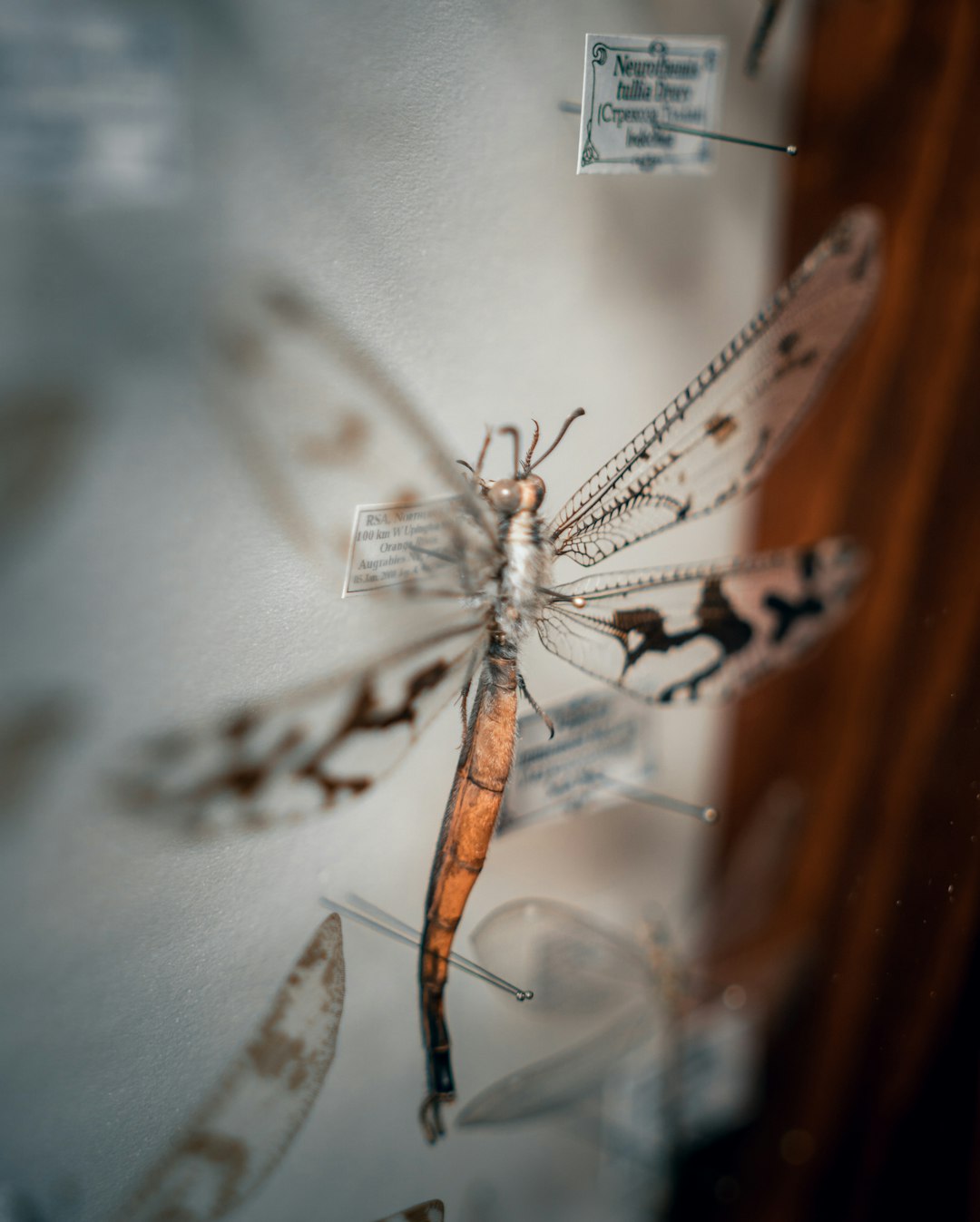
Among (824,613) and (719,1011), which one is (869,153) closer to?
(824,613)

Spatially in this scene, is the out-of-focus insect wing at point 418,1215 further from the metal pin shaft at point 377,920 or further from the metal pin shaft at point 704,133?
the metal pin shaft at point 704,133

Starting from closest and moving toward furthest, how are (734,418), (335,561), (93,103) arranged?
(93,103) → (335,561) → (734,418)

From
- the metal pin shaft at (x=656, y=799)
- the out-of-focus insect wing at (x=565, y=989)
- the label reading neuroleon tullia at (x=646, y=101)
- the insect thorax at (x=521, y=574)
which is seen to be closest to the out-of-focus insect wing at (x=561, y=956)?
the out-of-focus insect wing at (x=565, y=989)

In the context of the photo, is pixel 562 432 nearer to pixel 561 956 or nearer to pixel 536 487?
pixel 536 487

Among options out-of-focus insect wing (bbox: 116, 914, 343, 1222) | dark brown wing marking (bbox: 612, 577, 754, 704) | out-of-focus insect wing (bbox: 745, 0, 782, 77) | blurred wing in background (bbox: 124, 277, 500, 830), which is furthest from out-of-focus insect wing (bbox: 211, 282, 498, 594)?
out-of-focus insect wing (bbox: 745, 0, 782, 77)

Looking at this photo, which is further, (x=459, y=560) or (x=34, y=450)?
(x=459, y=560)

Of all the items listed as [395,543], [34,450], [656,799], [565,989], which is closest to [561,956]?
[565,989]

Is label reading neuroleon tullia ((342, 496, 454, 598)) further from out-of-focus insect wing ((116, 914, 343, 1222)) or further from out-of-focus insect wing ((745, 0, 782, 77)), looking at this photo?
out-of-focus insect wing ((745, 0, 782, 77))
